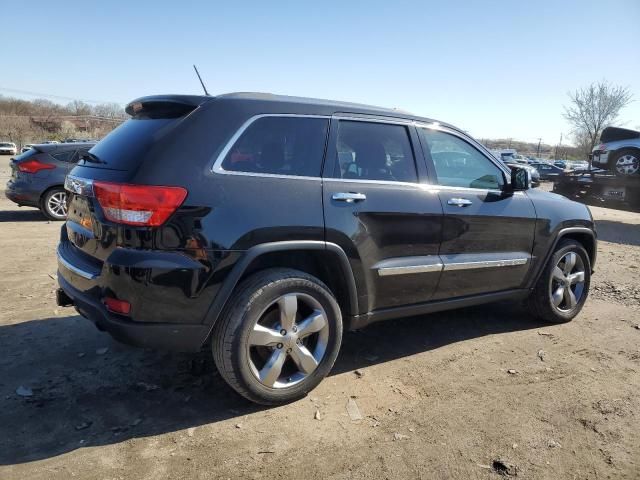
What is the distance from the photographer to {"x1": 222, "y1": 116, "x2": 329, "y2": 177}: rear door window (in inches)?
115

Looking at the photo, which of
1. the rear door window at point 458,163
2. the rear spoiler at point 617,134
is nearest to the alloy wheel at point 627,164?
the rear spoiler at point 617,134

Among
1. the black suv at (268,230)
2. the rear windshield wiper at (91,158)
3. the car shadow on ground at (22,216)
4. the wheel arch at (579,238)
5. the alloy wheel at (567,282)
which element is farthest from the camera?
the car shadow on ground at (22,216)

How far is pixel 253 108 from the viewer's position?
300 centimetres

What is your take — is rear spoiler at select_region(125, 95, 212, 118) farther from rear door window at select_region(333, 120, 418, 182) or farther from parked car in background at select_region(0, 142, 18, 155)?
parked car in background at select_region(0, 142, 18, 155)

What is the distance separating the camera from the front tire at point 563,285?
4.58 m

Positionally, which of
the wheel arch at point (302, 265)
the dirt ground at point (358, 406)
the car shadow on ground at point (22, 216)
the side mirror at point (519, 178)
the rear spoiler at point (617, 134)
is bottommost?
the dirt ground at point (358, 406)

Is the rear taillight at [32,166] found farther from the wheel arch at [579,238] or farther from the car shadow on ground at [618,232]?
the car shadow on ground at [618,232]

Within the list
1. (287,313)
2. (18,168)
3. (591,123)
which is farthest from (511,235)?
(591,123)

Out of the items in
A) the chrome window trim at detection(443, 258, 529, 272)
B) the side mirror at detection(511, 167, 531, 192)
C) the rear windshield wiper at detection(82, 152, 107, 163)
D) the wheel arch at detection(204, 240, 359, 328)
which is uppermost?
the rear windshield wiper at detection(82, 152, 107, 163)

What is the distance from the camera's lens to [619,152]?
1216 centimetres

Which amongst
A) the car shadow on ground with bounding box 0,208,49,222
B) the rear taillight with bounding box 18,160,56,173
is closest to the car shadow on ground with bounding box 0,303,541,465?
the rear taillight with bounding box 18,160,56,173

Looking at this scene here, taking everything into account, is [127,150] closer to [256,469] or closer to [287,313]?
[287,313]

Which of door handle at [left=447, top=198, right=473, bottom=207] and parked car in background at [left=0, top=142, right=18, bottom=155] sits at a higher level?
parked car in background at [left=0, top=142, right=18, bottom=155]

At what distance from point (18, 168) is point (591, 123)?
49.6 metres
